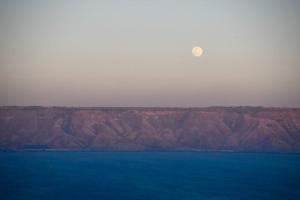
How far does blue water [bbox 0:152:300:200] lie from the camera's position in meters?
80.8

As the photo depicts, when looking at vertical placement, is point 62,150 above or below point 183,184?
below

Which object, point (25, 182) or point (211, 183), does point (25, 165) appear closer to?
point (25, 182)

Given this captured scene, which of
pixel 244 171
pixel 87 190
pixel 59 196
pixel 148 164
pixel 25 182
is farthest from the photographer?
pixel 148 164

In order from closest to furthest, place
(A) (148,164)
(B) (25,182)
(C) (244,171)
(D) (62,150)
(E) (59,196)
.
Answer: (E) (59,196), (B) (25,182), (C) (244,171), (A) (148,164), (D) (62,150)

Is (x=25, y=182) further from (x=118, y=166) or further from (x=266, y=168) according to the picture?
(x=266, y=168)

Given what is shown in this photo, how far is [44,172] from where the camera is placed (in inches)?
4515

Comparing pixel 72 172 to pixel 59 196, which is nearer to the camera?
pixel 59 196

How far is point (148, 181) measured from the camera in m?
98.1

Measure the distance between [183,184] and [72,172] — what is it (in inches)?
1382

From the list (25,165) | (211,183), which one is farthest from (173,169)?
(25,165)

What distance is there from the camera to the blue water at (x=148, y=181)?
80812mm

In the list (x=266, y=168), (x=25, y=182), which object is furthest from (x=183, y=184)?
(x=266, y=168)

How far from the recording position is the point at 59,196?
7800 cm

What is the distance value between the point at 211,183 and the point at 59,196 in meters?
37.6
